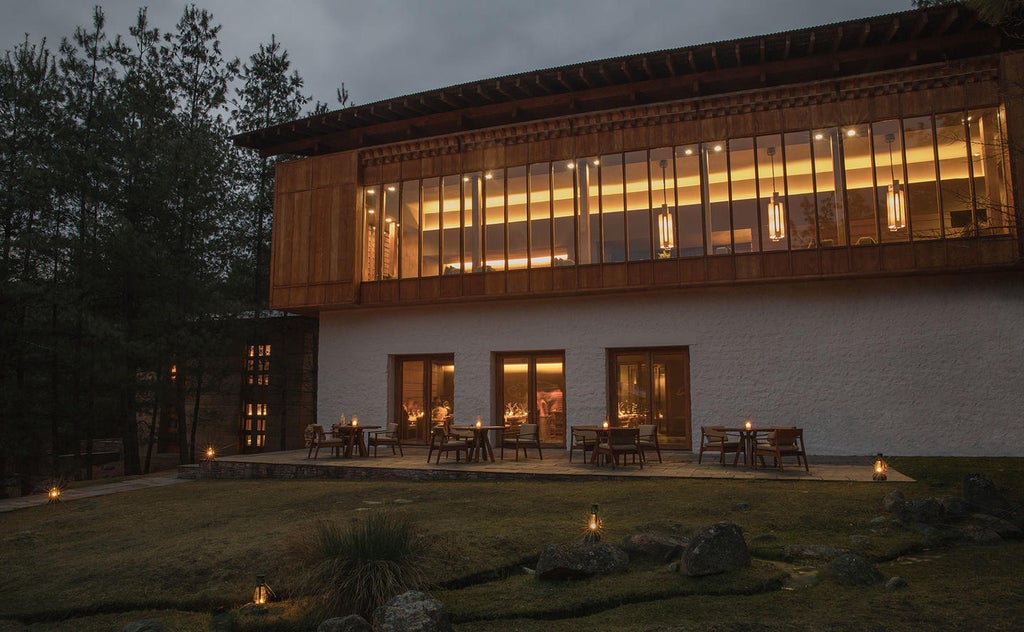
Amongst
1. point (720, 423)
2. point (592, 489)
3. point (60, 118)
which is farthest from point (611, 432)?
point (60, 118)

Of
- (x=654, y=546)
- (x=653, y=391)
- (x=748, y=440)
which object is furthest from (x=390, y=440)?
(x=654, y=546)

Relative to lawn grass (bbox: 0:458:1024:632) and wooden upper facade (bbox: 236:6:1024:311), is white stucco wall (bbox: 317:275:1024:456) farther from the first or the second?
lawn grass (bbox: 0:458:1024:632)

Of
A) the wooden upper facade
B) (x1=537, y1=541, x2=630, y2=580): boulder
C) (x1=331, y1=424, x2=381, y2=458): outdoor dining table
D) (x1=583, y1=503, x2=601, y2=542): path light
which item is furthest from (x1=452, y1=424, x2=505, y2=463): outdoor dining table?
(x1=537, y1=541, x2=630, y2=580): boulder

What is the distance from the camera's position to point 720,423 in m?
13.7

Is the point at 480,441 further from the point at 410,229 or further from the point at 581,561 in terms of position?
the point at 581,561

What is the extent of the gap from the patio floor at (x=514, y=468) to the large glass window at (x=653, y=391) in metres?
0.64

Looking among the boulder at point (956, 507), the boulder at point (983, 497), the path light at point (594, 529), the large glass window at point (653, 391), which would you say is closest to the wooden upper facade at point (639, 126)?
the large glass window at point (653, 391)

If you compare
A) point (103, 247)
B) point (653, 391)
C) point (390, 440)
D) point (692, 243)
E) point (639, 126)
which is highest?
point (639, 126)

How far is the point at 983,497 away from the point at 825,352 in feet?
19.6

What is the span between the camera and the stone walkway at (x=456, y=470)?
10.7 metres

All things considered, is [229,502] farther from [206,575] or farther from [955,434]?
[955,434]

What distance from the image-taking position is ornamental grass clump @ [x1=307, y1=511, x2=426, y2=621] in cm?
507

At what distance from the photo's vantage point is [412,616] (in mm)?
4340

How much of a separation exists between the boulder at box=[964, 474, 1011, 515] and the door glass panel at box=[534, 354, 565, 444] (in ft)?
28.6
